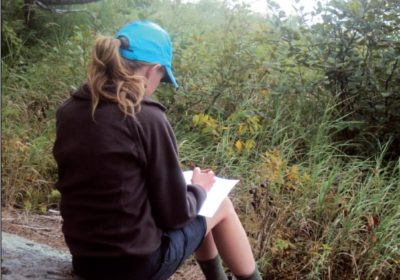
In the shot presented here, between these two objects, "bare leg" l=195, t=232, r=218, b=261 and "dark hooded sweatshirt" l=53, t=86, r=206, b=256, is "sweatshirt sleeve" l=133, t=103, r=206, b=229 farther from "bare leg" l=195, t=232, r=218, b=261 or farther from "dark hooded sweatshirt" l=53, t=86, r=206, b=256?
"bare leg" l=195, t=232, r=218, b=261

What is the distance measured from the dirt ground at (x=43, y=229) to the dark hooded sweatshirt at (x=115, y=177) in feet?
3.56

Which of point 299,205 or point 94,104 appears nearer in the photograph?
point 94,104

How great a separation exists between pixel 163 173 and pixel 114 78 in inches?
15.0

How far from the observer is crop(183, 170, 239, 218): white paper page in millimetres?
2340

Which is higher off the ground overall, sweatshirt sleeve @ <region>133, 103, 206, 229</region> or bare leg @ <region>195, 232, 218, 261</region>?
sweatshirt sleeve @ <region>133, 103, 206, 229</region>

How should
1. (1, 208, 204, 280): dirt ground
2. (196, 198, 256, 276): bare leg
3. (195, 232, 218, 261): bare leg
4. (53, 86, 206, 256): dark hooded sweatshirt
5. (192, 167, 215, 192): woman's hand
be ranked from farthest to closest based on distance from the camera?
(1, 208, 204, 280): dirt ground, (195, 232, 218, 261): bare leg, (196, 198, 256, 276): bare leg, (192, 167, 215, 192): woman's hand, (53, 86, 206, 256): dark hooded sweatshirt

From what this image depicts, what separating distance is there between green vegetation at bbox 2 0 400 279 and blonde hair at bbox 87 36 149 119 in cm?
148

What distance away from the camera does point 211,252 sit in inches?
108

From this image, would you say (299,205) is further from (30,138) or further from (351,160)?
(30,138)

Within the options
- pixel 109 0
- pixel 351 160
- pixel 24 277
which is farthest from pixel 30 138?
pixel 109 0

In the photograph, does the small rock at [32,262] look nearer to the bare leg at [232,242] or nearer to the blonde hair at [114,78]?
the bare leg at [232,242]

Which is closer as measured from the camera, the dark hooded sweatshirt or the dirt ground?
the dark hooded sweatshirt

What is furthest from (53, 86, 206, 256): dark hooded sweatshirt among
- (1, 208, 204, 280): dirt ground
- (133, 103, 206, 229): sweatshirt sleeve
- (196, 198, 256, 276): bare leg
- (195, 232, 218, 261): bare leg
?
(1, 208, 204, 280): dirt ground

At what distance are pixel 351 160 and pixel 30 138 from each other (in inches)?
93.4
